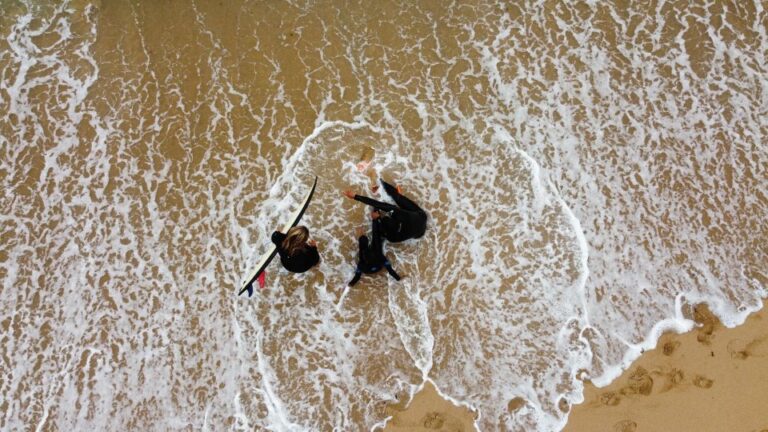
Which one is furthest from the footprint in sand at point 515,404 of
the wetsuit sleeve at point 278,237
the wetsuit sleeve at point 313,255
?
the wetsuit sleeve at point 278,237

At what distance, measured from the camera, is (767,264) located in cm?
608

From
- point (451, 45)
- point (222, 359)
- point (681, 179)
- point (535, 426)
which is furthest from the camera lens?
point (451, 45)

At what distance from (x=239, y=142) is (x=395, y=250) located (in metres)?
2.74

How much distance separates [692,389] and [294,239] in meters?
4.83

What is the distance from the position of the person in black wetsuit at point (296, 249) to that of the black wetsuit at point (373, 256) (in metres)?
0.57

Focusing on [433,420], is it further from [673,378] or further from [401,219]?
[673,378]

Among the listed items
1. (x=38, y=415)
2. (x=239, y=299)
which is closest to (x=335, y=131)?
(x=239, y=299)

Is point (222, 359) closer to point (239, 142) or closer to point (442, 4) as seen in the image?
point (239, 142)

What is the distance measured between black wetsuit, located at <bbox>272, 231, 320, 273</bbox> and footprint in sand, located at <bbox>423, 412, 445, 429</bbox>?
2279 mm

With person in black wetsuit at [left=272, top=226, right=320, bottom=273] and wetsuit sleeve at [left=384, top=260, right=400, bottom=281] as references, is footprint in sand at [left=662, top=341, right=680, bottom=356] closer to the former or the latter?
wetsuit sleeve at [left=384, top=260, right=400, bottom=281]

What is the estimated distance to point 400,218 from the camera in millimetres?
5762

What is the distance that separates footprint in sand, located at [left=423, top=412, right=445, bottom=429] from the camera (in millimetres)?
5551

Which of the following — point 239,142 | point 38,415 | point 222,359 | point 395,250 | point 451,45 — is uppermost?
point 451,45

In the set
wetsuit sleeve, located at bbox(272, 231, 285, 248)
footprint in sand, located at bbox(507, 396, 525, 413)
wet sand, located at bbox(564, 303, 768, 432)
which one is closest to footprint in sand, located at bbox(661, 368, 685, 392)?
wet sand, located at bbox(564, 303, 768, 432)
